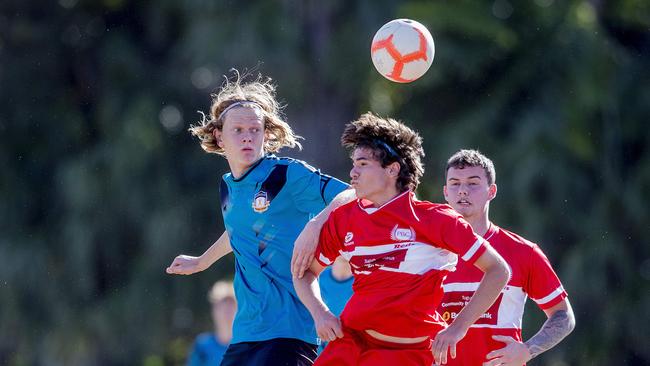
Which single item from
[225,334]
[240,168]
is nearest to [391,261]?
[240,168]

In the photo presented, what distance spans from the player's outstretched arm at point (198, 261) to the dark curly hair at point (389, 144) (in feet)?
3.73

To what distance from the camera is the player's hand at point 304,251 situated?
5.48 metres

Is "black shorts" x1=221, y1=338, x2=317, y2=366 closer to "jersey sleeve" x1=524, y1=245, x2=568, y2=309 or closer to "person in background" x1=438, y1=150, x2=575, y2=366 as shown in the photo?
"person in background" x1=438, y1=150, x2=575, y2=366

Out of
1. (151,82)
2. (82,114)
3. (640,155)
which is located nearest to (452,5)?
(640,155)

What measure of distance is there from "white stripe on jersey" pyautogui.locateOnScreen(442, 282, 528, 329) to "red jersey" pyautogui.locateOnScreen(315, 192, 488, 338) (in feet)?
1.81

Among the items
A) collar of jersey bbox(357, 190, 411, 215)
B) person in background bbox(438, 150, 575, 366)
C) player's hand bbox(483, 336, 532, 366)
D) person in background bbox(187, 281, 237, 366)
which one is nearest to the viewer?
collar of jersey bbox(357, 190, 411, 215)

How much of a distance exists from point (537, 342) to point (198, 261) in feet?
5.85

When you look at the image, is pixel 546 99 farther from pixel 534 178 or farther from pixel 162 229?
pixel 162 229

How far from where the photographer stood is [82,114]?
16.7m

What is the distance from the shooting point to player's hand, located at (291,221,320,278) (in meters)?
5.48

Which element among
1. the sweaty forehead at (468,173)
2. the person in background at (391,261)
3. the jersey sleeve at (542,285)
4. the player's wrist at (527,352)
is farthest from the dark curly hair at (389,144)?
the player's wrist at (527,352)

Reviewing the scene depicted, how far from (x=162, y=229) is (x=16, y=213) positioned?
6.90 feet

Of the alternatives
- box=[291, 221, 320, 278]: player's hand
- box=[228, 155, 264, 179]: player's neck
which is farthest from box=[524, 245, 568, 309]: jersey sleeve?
box=[228, 155, 264, 179]: player's neck

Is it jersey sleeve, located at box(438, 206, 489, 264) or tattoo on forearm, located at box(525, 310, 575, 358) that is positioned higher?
jersey sleeve, located at box(438, 206, 489, 264)
